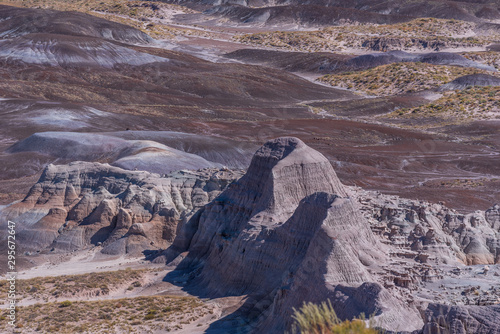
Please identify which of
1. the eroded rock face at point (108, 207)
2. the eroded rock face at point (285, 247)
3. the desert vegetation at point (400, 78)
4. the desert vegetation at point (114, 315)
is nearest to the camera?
the eroded rock face at point (285, 247)

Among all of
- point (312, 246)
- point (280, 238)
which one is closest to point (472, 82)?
point (280, 238)

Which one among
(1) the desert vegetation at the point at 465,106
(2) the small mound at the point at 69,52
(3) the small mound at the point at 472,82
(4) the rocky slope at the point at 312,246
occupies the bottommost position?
(1) the desert vegetation at the point at 465,106

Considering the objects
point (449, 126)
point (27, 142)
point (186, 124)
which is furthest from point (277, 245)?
point (449, 126)

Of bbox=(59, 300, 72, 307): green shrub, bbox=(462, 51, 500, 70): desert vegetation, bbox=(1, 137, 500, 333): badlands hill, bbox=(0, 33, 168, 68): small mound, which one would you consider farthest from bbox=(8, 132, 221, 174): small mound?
bbox=(462, 51, 500, 70): desert vegetation

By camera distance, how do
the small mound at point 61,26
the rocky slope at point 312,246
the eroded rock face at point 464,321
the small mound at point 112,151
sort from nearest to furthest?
the eroded rock face at point 464,321
the rocky slope at point 312,246
the small mound at point 112,151
the small mound at point 61,26

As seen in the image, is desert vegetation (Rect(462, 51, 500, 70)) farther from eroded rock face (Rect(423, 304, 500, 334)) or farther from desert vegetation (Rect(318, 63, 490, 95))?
eroded rock face (Rect(423, 304, 500, 334))

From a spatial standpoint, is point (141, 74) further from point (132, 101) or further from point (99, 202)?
point (99, 202)

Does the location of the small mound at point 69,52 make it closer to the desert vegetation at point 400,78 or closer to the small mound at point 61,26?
the small mound at point 61,26

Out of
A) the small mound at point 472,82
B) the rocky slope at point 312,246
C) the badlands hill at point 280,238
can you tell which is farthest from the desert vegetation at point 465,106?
the rocky slope at point 312,246
